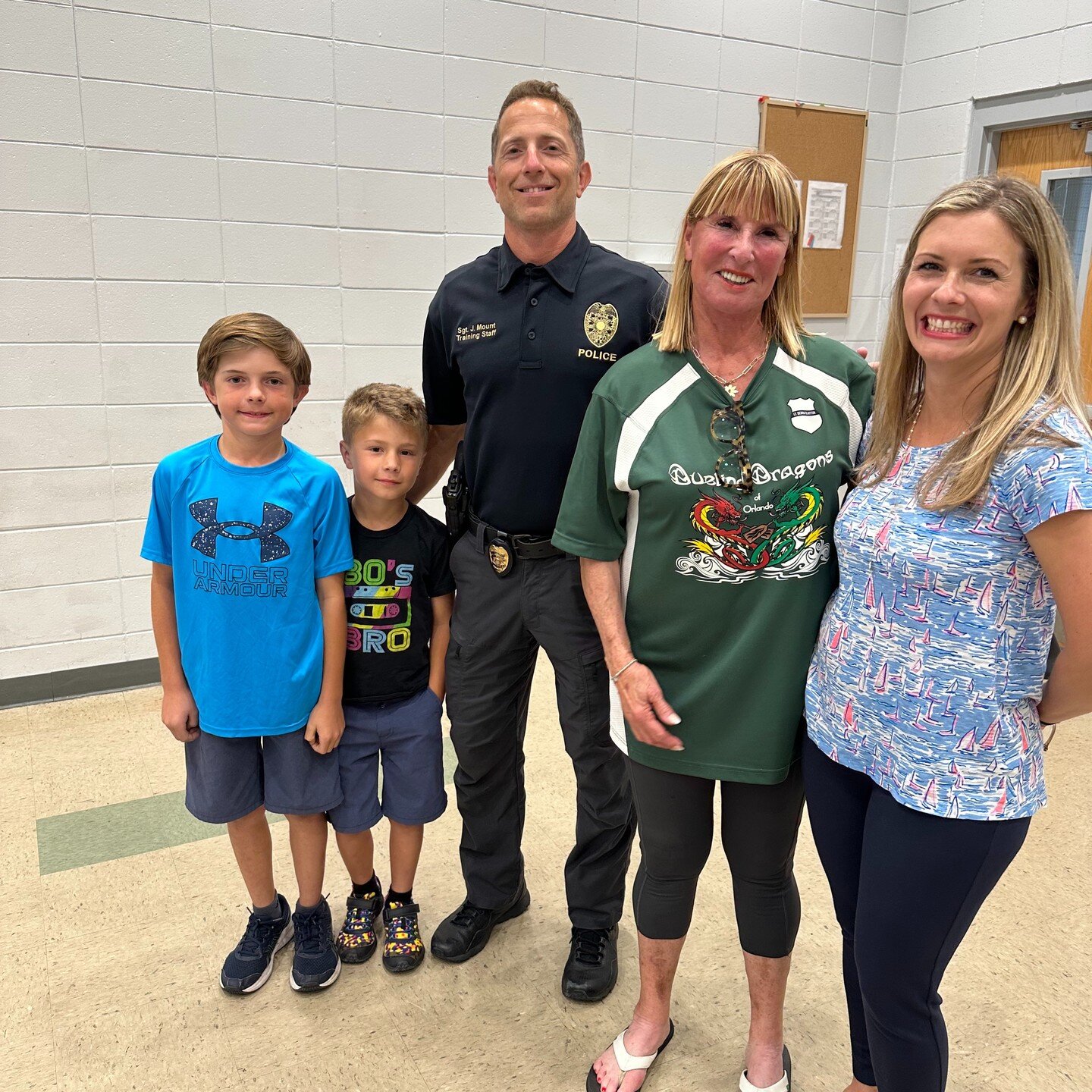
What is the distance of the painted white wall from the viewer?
2.83 meters

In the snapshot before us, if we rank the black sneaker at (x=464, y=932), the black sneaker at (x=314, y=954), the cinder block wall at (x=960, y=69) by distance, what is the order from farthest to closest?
the cinder block wall at (x=960, y=69), the black sneaker at (x=464, y=932), the black sneaker at (x=314, y=954)

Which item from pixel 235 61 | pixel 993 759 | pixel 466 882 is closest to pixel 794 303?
pixel 993 759

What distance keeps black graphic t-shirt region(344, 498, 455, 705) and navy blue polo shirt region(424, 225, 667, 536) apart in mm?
155

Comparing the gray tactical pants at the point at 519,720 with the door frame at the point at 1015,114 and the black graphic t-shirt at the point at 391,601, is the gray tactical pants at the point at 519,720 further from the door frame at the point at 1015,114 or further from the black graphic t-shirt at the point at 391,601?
the door frame at the point at 1015,114

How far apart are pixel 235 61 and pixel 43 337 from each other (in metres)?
1.08

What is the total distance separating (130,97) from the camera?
9.30ft

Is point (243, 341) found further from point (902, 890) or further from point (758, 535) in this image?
point (902, 890)

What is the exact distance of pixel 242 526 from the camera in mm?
1650

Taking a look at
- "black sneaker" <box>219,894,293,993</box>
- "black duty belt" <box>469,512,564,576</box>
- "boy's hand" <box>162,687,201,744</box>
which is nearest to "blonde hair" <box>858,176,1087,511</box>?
"black duty belt" <box>469,512,564,576</box>

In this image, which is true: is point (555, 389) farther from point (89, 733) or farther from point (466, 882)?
point (89, 733)

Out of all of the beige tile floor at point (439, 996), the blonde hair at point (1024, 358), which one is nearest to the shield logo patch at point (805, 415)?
the blonde hair at point (1024, 358)

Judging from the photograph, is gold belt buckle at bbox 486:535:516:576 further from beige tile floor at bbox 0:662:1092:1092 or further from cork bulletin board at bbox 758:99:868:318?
cork bulletin board at bbox 758:99:868:318

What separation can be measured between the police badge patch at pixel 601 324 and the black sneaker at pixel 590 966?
3.95ft

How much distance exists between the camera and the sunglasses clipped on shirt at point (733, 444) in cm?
134
